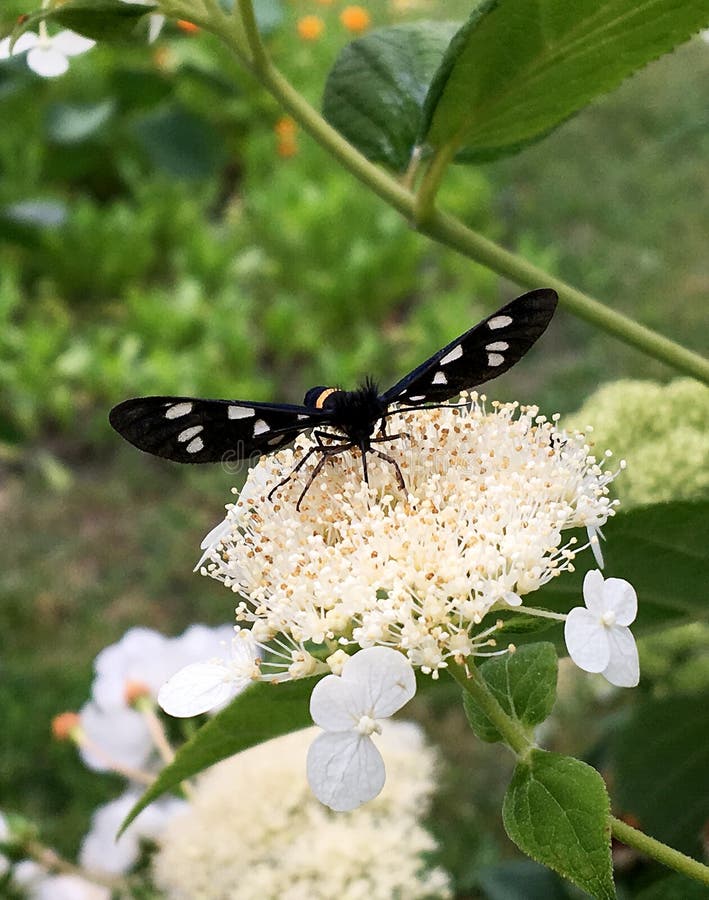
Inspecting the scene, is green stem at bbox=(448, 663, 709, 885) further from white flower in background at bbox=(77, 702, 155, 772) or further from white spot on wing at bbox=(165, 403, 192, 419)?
white flower in background at bbox=(77, 702, 155, 772)

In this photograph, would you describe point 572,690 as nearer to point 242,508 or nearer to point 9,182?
point 242,508

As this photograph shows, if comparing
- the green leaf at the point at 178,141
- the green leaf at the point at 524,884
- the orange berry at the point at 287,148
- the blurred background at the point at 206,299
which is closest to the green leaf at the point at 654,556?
the green leaf at the point at 524,884

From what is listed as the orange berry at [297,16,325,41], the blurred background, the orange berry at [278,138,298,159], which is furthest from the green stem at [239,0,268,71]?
the orange berry at [297,16,325,41]

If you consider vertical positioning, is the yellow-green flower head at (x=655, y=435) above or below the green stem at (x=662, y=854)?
above

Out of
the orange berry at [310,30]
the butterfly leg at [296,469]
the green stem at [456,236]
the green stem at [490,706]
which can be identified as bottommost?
the green stem at [490,706]

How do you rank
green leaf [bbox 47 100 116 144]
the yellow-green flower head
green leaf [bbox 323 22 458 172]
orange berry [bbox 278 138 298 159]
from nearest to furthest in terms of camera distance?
1. green leaf [bbox 323 22 458 172]
2. the yellow-green flower head
3. green leaf [bbox 47 100 116 144]
4. orange berry [bbox 278 138 298 159]

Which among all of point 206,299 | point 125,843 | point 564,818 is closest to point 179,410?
point 564,818

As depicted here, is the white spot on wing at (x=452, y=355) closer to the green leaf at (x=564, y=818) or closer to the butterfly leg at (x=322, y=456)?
the butterfly leg at (x=322, y=456)
